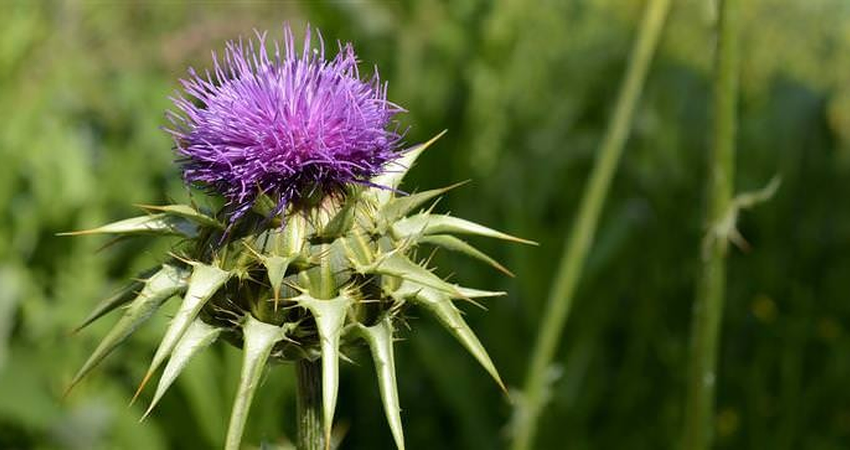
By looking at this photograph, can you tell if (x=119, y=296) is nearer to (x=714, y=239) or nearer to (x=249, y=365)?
(x=249, y=365)

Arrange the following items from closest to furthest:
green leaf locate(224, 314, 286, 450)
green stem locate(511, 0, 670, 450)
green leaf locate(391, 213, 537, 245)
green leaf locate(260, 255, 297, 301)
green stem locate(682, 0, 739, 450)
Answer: green leaf locate(224, 314, 286, 450) < green leaf locate(260, 255, 297, 301) < green leaf locate(391, 213, 537, 245) < green stem locate(682, 0, 739, 450) < green stem locate(511, 0, 670, 450)

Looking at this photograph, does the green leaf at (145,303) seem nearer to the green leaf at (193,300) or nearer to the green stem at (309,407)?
the green leaf at (193,300)

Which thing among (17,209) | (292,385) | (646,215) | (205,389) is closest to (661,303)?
(646,215)

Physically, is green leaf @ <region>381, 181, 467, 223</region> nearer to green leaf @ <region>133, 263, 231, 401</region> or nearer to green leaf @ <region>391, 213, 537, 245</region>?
green leaf @ <region>391, 213, 537, 245</region>

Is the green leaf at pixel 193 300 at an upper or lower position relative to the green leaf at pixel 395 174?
lower

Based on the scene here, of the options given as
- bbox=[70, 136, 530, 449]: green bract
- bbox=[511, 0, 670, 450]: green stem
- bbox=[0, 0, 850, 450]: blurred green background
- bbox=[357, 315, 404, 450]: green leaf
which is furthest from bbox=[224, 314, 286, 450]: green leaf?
bbox=[0, 0, 850, 450]: blurred green background

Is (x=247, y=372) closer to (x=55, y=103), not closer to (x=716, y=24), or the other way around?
(x=716, y=24)

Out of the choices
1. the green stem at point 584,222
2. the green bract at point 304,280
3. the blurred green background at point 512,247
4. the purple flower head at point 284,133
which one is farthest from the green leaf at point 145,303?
the blurred green background at point 512,247

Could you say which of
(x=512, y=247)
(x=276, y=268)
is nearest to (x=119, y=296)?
(x=276, y=268)
